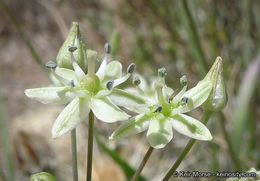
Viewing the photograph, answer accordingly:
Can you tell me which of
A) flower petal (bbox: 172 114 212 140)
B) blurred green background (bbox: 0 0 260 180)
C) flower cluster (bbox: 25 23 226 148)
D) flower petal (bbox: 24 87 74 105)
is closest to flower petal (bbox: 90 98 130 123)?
flower cluster (bbox: 25 23 226 148)

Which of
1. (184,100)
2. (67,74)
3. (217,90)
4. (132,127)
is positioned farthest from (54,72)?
(217,90)

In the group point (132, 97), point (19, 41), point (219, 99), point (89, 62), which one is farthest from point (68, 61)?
point (19, 41)

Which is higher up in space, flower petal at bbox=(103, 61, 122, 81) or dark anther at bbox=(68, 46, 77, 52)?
dark anther at bbox=(68, 46, 77, 52)

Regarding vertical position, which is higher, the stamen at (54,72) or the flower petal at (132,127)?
the stamen at (54,72)

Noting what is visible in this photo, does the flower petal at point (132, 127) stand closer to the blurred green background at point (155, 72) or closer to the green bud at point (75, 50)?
the green bud at point (75, 50)

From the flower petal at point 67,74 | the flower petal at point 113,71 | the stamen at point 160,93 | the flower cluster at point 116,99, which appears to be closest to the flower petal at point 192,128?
the flower cluster at point 116,99

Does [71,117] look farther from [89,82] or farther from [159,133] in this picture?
[159,133]

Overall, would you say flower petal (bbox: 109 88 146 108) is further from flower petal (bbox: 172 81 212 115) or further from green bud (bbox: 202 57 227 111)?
green bud (bbox: 202 57 227 111)

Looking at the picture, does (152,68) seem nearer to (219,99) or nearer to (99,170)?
(99,170)
